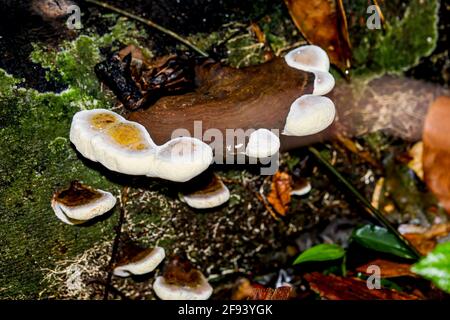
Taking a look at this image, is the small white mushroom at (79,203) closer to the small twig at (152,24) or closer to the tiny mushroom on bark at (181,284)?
the tiny mushroom on bark at (181,284)

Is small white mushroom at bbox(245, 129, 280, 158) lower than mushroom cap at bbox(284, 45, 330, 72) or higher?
lower

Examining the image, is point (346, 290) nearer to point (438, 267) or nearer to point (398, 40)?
point (438, 267)

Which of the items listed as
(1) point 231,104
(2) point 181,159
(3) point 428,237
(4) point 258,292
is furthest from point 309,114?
(3) point 428,237

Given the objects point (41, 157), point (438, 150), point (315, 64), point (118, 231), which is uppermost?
point (315, 64)

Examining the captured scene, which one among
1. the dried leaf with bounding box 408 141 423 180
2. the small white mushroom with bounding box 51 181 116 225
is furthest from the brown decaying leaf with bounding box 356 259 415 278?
the small white mushroom with bounding box 51 181 116 225

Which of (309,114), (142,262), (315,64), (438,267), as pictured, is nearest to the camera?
(438,267)

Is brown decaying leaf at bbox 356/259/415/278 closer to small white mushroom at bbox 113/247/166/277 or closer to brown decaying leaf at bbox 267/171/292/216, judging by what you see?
brown decaying leaf at bbox 267/171/292/216
